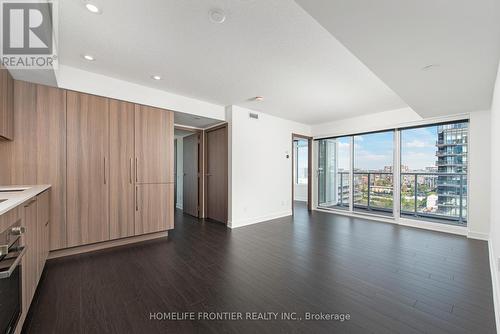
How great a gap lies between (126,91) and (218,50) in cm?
182

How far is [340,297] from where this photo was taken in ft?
6.50

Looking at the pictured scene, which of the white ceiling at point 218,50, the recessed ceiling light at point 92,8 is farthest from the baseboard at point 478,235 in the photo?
the recessed ceiling light at point 92,8

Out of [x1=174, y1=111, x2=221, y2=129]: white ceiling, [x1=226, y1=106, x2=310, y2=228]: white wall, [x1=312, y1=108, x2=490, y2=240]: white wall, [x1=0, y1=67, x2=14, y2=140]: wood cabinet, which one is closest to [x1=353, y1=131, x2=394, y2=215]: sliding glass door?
[x1=312, y1=108, x2=490, y2=240]: white wall

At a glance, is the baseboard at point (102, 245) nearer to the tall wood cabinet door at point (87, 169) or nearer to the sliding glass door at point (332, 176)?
the tall wood cabinet door at point (87, 169)

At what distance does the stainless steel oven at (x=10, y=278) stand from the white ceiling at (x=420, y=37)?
2250 mm

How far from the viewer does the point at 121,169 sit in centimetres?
325

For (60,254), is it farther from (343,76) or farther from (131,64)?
(343,76)

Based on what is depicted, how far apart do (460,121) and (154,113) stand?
558 cm

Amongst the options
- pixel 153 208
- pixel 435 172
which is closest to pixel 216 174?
pixel 153 208

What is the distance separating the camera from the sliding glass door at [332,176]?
6.25 metres

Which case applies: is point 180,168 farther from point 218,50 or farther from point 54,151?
point 218,50

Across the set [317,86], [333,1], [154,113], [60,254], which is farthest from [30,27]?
[317,86]

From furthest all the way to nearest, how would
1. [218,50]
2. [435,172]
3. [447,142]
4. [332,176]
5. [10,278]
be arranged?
[332,176] → [435,172] → [447,142] → [218,50] → [10,278]

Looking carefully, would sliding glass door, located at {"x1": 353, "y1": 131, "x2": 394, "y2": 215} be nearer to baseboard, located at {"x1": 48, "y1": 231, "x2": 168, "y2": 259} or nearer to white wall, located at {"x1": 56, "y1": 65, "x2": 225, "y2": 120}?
white wall, located at {"x1": 56, "y1": 65, "x2": 225, "y2": 120}
